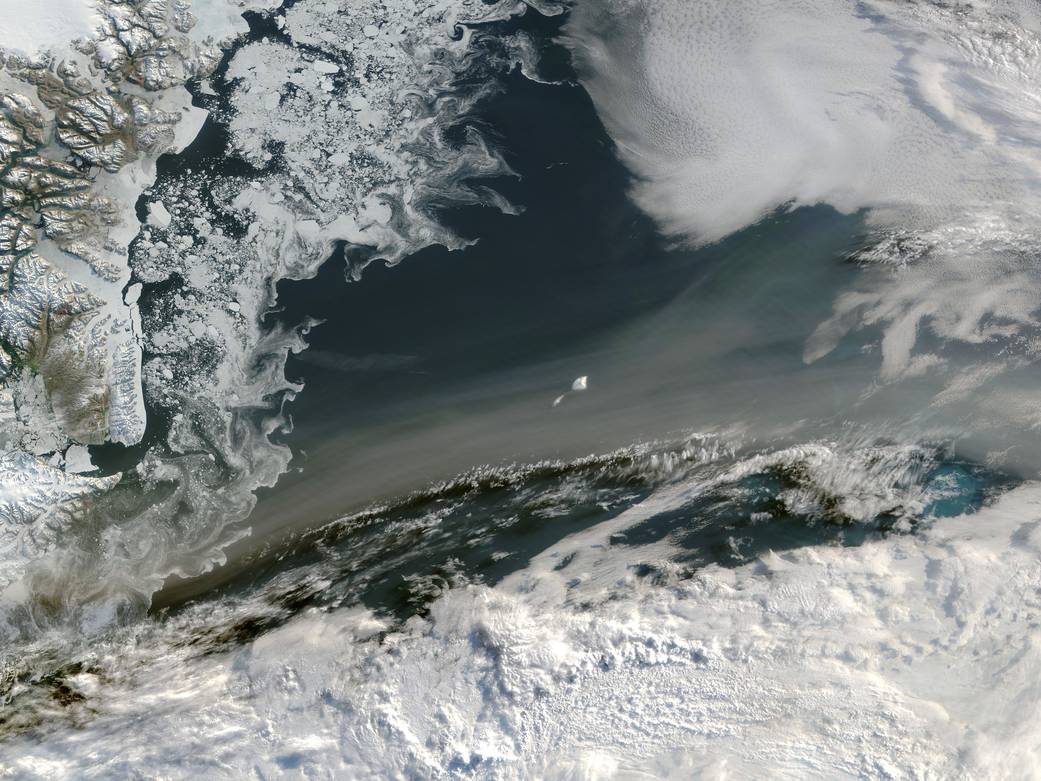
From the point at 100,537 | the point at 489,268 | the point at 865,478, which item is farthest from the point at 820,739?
the point at 100,537

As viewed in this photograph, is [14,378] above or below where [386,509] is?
above

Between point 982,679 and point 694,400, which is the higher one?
point 694,400

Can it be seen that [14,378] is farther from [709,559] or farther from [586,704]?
[709,559]

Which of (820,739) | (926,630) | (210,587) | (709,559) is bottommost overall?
(820,739)

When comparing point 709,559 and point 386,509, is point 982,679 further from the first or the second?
point 386,509

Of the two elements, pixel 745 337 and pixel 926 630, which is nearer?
pixel 926 630

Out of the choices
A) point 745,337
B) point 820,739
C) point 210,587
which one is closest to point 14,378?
point 210,587
